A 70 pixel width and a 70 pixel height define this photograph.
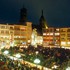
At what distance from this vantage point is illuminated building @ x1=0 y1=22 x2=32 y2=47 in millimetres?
116975

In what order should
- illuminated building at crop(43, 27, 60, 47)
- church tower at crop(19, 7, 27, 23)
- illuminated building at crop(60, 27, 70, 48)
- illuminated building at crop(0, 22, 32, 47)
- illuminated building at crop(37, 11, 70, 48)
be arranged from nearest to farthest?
1. illuminated building at crop(0, 22, 32, 47)
2. illuminated building at crop(60, 27, 70, 48)
3. illuminated building at crop(37, 11, 70, 48)
4. illuminated building at crop(43, 27, 60, 47)
5. church tower at crop(19, 7, 27, 23)

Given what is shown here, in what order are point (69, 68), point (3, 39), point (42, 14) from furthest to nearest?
point (42, 14) → point (3, 39) → point (69, 68)

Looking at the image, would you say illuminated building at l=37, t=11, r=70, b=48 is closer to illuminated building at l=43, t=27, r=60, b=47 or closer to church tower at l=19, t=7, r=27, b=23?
illuminated building at l=43, t=27, r=60, b=47

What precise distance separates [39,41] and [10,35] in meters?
16.8

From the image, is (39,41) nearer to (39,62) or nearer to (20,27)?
(20,27)

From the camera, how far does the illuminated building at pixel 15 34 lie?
384ft

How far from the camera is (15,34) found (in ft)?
397

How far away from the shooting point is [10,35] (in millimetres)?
117875

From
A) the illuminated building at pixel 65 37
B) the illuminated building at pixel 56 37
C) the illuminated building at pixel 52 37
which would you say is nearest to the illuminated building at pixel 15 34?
the illuminated building at pixel 56 37

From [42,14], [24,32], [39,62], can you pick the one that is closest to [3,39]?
[24,32]

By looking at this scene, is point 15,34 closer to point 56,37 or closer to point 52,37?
point 52,37

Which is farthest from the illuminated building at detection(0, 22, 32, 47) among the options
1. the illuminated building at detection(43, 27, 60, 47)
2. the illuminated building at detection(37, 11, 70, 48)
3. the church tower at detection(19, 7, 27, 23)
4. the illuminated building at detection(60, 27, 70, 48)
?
the church tower at detection(19, 7, 27, 23)

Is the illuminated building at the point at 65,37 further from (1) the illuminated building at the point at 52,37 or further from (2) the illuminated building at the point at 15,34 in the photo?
(2) the illuminated building at the point at 15,34

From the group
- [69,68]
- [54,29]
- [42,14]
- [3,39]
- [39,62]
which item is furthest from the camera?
[42,14]
